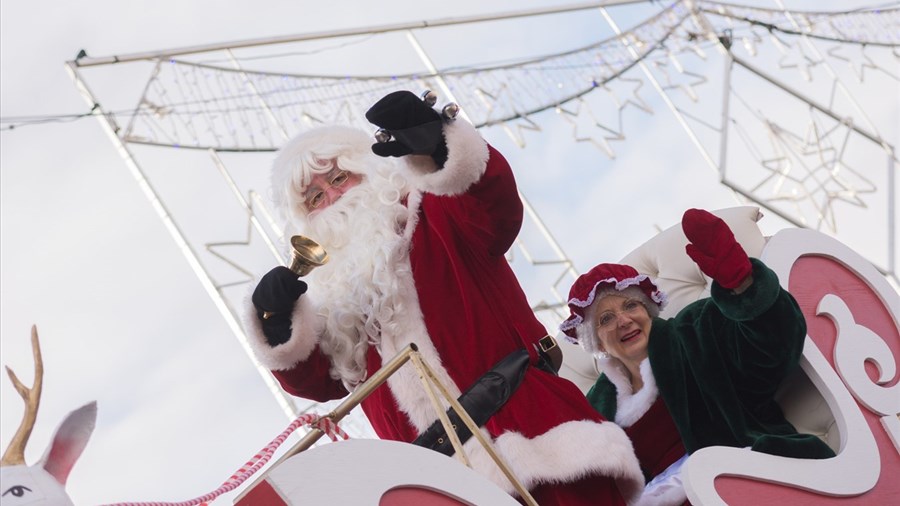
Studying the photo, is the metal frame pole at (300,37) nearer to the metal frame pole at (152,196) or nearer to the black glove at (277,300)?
the metal frame pole at (152,196)

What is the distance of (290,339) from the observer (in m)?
2.06

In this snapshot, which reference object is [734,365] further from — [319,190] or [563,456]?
[319,190]

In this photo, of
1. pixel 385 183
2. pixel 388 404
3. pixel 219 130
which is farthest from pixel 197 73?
pixel 388 404

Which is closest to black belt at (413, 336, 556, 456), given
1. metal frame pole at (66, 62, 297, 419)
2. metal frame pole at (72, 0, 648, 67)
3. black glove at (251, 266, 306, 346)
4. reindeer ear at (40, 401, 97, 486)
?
black glove at (251, 266, 306, 346)

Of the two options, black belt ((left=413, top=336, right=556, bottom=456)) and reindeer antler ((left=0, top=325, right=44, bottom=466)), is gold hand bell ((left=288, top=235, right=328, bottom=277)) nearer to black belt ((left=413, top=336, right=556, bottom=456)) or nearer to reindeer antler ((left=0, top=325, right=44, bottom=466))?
black belt ((left=413, top=336, right=556, bottom=456))

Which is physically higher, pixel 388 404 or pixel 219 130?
pixel 219 130

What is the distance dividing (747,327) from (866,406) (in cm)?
29

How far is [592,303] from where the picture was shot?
2.49m

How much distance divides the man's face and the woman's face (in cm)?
62

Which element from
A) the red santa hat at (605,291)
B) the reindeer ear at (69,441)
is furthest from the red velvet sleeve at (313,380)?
the reindeer ear at (69,441)

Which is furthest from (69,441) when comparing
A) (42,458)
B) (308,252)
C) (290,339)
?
(290,339)

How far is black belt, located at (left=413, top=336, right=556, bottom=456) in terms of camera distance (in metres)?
1.93

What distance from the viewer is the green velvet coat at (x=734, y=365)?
83.6 inches

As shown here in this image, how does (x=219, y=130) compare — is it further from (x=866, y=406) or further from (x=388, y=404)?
(x=866, y=406)
